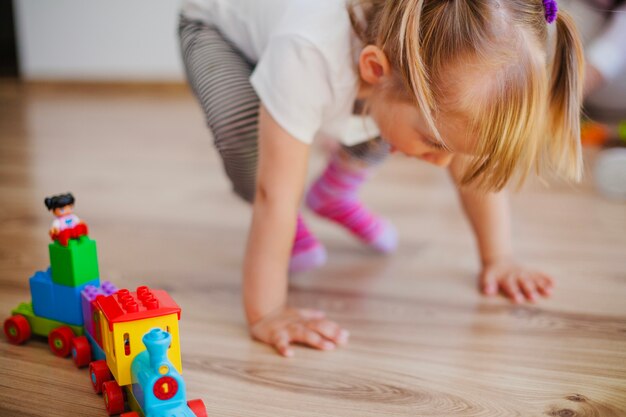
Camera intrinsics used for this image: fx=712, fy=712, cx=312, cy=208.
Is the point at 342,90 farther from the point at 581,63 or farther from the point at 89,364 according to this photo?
the point at 89,364

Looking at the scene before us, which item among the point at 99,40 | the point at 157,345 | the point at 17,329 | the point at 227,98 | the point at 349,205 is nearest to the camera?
the point at 157,345

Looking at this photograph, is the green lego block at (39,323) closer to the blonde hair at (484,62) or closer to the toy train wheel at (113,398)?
the toy train wheel at (113,398)

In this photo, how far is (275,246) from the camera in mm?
843

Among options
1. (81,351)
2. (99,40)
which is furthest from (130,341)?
(99,40)

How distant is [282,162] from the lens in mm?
827

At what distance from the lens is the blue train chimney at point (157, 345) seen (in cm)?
59

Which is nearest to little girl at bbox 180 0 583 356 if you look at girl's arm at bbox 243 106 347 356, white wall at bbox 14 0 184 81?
girl's arm at bbox 243 106 347 356

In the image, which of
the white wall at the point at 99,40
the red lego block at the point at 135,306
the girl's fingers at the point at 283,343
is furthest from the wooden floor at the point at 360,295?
the white wall at the point at 99,40

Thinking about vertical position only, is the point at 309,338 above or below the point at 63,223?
below

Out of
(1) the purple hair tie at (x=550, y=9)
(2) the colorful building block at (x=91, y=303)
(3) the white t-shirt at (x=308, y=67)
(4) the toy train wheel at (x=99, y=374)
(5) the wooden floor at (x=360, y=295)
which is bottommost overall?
(5) the wooden floor at (x=360, y=295)

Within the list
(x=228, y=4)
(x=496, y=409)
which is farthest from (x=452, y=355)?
(x=228, y=4)

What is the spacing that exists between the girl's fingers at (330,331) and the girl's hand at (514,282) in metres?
0.26

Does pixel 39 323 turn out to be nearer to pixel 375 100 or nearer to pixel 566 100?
pixel 375 100

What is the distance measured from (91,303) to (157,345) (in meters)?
0.17
